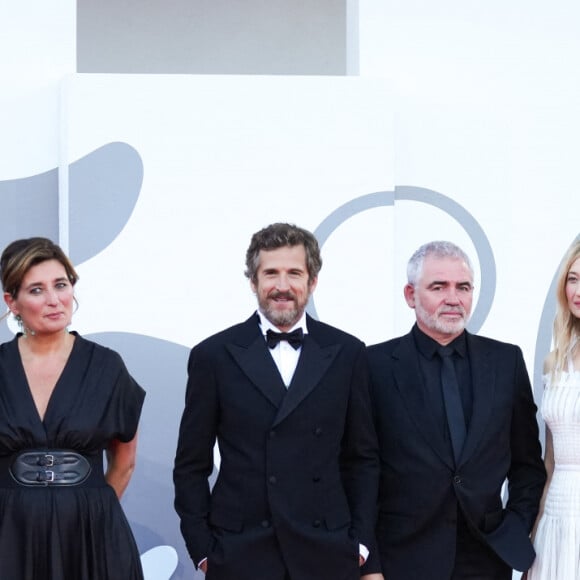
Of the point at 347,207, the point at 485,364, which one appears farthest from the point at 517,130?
the point at 485,364

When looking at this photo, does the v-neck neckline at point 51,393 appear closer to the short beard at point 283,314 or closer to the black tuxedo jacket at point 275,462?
the black tuxedo jacket at point 275,462

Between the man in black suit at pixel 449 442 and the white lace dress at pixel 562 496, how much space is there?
6cm

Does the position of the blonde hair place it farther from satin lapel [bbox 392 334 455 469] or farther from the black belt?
the black belt

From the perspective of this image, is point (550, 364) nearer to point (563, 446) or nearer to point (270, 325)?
point (563, 446)

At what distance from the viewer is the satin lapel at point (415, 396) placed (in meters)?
3.84

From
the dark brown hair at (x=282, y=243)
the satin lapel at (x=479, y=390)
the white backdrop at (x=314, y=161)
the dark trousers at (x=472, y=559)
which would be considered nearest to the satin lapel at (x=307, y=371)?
the dark brown hair at (x=282, y=243)

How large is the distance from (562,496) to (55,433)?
162cm

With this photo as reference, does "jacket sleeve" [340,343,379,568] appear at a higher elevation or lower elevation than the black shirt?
lower

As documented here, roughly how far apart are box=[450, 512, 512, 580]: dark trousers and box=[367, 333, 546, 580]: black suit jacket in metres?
0.04

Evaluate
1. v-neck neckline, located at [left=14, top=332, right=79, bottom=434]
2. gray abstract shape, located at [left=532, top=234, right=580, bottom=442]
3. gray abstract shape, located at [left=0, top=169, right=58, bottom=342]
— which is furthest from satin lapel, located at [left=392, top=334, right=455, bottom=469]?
gray abstract shape, located at [left=0, top=169, right=58, bottom=342]

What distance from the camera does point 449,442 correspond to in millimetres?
3863

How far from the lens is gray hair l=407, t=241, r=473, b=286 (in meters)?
3.97

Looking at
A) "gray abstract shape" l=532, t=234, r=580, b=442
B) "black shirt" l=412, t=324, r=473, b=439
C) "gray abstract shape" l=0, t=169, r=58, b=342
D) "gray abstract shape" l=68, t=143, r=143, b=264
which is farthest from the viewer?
"gray abstract shape" l=532, t=234, r=580, b=442

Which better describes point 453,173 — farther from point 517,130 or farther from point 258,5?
point 258,5
